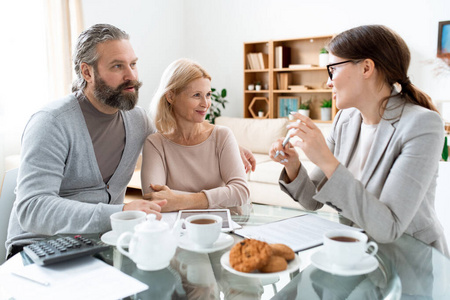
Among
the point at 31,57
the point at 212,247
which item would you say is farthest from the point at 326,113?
the point at 212,247

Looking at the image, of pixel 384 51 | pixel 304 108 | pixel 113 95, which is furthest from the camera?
pixel 304 108

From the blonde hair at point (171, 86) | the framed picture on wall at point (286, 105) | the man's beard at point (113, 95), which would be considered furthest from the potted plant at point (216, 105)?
the man's beard at point (113, 95)

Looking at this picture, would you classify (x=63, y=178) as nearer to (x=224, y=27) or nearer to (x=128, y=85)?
(x=128, y=85)

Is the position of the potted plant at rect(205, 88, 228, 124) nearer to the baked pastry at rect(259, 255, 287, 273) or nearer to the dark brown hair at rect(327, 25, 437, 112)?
the dark brown hair at rect(327, 25, 437, 112)

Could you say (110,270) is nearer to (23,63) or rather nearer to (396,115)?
(396,115)

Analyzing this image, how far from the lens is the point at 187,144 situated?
6.07 ft

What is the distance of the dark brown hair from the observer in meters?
1.26

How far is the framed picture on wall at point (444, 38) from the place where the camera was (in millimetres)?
4031

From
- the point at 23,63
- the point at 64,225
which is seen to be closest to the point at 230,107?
the point at 23,63

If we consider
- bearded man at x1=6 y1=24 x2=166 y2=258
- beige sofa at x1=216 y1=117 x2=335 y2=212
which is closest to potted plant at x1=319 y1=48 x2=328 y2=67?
beige sofa at x1=216 y1=117 x2=335 y2=212

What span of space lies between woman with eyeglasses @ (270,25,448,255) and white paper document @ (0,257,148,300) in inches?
22.9

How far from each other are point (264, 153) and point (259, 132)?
236mm

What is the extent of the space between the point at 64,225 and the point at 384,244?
3.16 ft

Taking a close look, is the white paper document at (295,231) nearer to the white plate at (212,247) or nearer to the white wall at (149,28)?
the white plate at (212,247)
